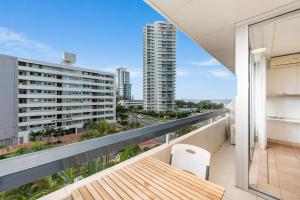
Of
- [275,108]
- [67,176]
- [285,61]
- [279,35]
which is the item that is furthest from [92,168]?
[285,61]

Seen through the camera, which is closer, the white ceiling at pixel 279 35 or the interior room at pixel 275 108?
the white ceiling at pixel 279 35

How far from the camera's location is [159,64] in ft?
19.4

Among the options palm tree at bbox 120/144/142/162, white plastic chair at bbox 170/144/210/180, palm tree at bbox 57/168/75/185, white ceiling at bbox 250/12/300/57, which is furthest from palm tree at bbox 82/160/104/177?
white ceiling at bbox 250/12/300/57

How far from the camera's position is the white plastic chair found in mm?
1124

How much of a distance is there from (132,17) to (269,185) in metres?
13.0

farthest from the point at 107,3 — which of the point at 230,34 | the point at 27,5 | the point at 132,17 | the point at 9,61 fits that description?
the point at 230,34

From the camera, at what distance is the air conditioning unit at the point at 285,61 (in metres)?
3.25

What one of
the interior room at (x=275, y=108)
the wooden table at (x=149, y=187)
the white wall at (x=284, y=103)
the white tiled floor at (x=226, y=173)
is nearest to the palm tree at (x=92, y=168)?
the wooden table at (x=149, y=187)

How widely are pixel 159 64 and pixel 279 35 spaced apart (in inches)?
153

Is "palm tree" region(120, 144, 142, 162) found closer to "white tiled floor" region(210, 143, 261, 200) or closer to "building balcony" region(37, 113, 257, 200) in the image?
"building balcony" region(37, 113, 257, 200)

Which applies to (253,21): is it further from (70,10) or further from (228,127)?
(70,10)

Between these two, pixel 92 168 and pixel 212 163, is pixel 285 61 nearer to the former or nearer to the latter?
pixel 212 163

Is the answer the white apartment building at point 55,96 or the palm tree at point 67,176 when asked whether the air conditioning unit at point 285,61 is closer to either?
the palm tree at point 67,176

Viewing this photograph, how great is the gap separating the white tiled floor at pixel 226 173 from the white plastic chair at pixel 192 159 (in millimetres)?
970
